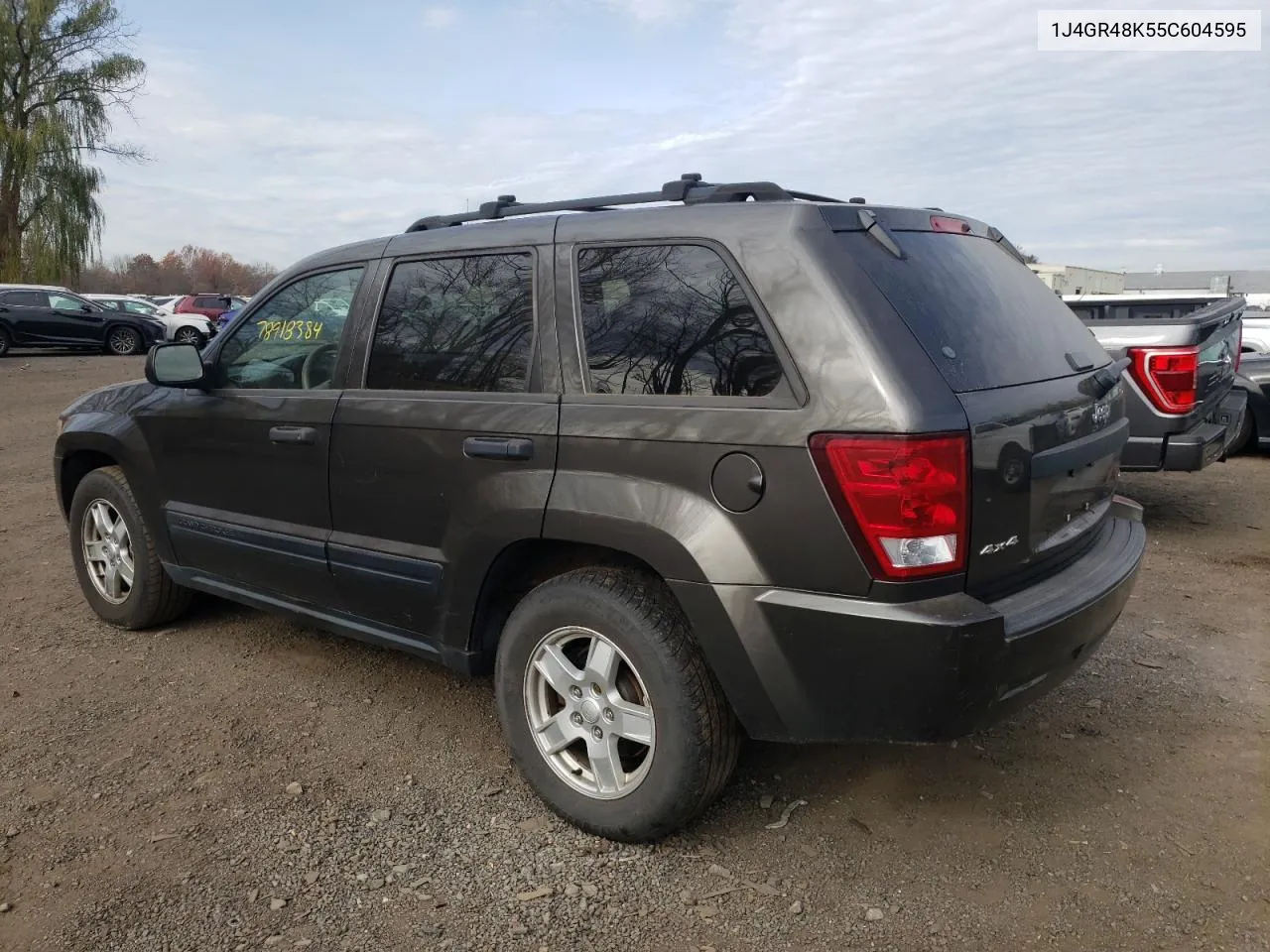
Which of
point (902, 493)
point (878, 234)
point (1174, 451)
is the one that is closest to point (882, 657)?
point (902, 493)

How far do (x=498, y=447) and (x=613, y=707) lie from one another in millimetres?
847

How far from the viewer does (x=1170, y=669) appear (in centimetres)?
416

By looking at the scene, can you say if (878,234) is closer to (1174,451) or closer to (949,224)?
(949,224)

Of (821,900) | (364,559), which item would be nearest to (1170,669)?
(821,900)

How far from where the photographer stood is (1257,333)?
13328 mm

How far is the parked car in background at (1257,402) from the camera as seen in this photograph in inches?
358

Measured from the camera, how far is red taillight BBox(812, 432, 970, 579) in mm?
2393

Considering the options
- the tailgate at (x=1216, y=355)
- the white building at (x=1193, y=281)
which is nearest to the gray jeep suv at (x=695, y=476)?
the tailgate at (x=1216, y=355)

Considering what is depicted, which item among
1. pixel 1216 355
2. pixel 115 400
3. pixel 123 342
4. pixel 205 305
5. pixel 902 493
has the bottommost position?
pixel 902 493

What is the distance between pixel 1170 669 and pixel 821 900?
91.1 inches

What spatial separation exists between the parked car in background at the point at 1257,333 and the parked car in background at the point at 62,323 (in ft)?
72.7

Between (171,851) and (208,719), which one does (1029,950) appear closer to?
(171,851)

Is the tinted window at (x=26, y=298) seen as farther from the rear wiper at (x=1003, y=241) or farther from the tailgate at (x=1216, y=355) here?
the rear wiper at (x=1003, y=241)

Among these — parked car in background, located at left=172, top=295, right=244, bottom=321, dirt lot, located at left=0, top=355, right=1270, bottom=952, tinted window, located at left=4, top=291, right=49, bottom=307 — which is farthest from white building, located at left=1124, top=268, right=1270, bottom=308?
dirt lot, located at left=0, top=355, right=1270, bottom=952
